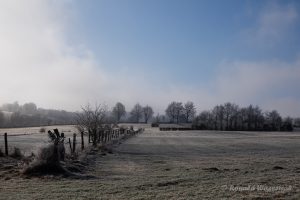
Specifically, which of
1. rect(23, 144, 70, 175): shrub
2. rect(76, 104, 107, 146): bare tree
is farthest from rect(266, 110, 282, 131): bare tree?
→ rect(23, 144, 70, 175): shrub

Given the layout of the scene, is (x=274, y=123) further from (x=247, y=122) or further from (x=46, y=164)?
(x=46, y=164)

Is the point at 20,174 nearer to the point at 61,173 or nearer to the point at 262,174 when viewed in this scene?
the point at 61,173

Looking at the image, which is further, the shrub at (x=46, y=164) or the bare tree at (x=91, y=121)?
the bare tree at (x=91, y=121)

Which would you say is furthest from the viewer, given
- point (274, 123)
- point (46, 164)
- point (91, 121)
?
point (274, 123)

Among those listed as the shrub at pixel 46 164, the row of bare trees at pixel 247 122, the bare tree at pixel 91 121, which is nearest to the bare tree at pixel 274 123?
the row of bare trees at pixel 247 122

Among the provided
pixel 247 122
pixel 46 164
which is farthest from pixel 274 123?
pixel 46 164

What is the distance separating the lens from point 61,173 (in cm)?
1736

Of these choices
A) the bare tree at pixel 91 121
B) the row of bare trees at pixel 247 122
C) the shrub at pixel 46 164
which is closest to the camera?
the shrub at pixel 46 164

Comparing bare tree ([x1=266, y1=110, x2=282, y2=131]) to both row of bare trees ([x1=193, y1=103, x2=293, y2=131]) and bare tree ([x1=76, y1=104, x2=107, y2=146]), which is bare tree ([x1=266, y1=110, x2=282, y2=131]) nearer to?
row of bare trees ([x1=193, y1=103, x2=293, y2=131])

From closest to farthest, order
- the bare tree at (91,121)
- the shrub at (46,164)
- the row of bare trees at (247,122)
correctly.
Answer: the shrub at (46,164) → the bare tree at (91,121) → the row of bare trees at (247,122)

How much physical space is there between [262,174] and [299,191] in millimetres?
4564

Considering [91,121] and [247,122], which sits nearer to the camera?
[91,121]

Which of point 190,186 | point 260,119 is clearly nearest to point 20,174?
point 190,186

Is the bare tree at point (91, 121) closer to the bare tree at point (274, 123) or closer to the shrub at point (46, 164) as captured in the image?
the shrub at point (46, 164)
